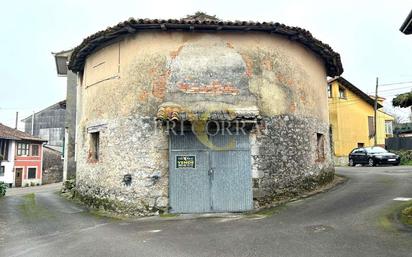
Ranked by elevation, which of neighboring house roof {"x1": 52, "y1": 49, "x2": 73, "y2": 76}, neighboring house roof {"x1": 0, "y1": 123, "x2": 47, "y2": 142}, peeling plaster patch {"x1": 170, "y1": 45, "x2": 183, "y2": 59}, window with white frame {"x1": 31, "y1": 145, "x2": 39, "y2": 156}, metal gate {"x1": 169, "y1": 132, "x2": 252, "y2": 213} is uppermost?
neighboring house roof {"x1": 52, "y1": 49, "x2": 73, "y2": 76}

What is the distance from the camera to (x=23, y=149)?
3956cm

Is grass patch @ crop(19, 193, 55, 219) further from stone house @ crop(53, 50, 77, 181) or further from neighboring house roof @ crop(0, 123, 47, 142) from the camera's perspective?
neighboring house roof @ crop(0, 123, 47, 142)

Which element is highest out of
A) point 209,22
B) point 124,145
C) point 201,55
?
point 209,22

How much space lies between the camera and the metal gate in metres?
10.4

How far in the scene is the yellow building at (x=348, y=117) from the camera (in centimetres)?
3139

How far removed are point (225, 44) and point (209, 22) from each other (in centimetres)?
92

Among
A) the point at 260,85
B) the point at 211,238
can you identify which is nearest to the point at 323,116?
the point at 260,85

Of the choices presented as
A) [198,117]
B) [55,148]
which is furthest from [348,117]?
[55,148]

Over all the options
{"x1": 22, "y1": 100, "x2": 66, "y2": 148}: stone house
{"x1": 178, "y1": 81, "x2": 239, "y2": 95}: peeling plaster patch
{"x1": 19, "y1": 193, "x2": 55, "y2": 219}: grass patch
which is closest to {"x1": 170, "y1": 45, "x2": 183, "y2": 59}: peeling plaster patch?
{"x1": 178, "y1": 81, "x2": 239, "y2": 95}: peeling plaster patch

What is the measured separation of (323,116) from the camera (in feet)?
45.1

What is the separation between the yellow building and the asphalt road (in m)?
20.6

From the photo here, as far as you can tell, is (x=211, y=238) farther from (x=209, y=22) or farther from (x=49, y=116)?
(x=49, y=116)

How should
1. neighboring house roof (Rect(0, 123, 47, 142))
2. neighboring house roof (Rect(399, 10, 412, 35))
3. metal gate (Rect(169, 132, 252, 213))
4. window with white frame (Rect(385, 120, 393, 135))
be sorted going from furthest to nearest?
window with white frame (Rect(385, 120, 393, 135)) → neighboring house roof (Rect(0, 123, 47, 142)) → metal gate (Rect(169, 132, 252, 213)) → neighboring house roof (Rect(399, 10, 412, 35))

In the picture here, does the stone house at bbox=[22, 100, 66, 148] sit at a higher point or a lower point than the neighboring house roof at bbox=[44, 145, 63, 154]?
higher
